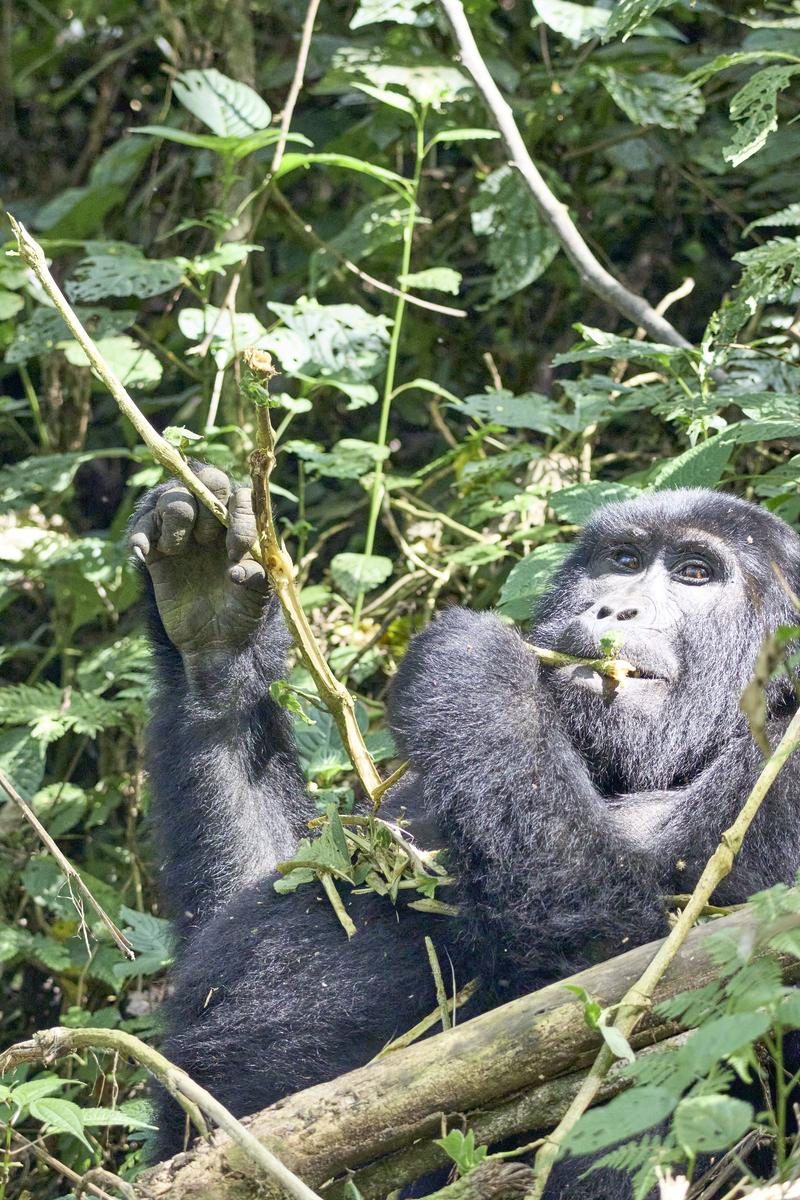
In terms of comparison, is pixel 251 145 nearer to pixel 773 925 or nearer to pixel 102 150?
pixel 102 150

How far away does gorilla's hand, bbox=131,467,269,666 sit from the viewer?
307 centimetres

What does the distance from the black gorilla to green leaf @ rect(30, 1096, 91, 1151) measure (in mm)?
705

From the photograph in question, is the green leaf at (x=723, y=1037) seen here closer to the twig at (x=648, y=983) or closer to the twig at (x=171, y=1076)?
the twig at (x=648, y=983)

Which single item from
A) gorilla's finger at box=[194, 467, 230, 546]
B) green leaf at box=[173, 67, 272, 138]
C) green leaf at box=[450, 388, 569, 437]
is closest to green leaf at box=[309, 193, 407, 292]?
green leaf at box=[173, 67, 272, 138]

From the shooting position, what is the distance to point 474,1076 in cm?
206

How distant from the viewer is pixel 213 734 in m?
3.47

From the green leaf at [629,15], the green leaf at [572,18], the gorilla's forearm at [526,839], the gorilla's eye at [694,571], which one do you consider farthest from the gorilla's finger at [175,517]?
the green leaf at [572,18]

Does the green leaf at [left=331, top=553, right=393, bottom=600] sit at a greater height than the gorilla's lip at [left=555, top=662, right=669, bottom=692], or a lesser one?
lesser

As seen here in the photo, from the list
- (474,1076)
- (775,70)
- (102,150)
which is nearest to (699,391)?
(775,70)

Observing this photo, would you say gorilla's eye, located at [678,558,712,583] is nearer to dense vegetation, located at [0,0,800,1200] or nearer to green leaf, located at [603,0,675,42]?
dense vegetation, located at [0,0,800,1200]

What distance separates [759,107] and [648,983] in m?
2.59

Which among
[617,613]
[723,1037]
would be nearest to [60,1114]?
[723,1037]

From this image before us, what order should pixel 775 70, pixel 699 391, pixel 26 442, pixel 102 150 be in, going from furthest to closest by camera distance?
pixel 102 150
pixel 26 442
pixel 699 391
pixel 775 70

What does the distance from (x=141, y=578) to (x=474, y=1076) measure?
5.90ft
